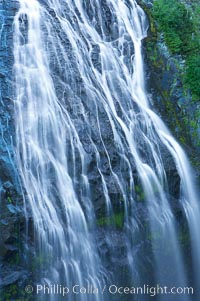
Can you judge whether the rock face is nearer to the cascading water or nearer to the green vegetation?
the cascading water

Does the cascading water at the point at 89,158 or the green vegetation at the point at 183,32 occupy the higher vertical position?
the green vegetation at the point at 183,32

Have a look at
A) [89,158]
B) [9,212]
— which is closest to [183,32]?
[89,158]

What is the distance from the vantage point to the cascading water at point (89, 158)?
8.02 metres

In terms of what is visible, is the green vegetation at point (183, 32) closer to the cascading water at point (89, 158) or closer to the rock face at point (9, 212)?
the cascading water at point (89, 158)

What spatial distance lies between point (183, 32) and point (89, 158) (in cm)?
629

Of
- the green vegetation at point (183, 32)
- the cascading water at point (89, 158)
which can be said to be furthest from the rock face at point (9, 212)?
the green vegetation at point (183, 32)

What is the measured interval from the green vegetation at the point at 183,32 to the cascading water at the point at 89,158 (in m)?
1.58

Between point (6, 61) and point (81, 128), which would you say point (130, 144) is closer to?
point (81, 128)

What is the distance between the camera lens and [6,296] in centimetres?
730

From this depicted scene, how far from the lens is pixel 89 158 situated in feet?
29.0

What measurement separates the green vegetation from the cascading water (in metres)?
1.58

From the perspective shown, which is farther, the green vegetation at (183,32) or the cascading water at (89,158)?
the green vegetation at (183,32)

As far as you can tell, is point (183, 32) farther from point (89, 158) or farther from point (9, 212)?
point (9, 212)

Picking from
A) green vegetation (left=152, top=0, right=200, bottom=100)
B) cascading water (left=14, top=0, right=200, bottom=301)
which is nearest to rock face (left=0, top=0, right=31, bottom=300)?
cascading water (left=14, top=0, right=200, bottom=301)
